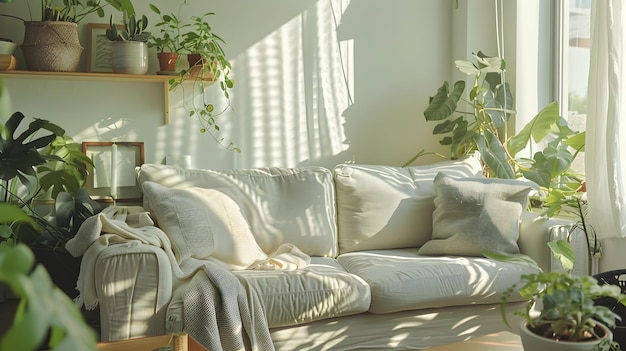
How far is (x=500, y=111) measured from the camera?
3938 mm

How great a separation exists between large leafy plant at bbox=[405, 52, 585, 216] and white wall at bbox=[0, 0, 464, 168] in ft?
0.86

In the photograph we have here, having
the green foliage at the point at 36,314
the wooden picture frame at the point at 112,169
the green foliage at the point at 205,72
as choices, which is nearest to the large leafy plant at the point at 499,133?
the green foliage at the point at 205,72

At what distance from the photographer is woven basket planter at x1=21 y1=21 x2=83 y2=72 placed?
10.6ft

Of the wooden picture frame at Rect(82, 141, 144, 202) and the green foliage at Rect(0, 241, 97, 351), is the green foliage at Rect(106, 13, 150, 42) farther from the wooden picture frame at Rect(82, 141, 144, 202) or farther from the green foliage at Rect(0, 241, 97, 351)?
the green foliage at Rect(0, 241, 97, 351)

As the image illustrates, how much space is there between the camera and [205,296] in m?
2.42

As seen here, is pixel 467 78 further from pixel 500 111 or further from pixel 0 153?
pixel 0 153

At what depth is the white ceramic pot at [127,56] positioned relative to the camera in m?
3.36

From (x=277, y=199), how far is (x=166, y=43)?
41.4 inches

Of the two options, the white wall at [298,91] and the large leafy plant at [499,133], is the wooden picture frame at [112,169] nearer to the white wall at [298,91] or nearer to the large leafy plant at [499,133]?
the white wall at [298,91]

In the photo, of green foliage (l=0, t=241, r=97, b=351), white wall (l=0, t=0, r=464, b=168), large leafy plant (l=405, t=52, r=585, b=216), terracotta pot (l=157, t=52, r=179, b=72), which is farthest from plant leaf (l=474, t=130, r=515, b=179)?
green foliage (l=0, t=241, r=97, b=351)

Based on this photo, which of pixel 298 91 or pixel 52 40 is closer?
pixel 52 40

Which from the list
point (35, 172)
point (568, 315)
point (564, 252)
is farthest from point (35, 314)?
point (35, 172)

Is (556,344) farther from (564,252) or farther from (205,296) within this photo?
(564,252)

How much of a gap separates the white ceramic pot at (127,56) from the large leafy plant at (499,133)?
1693 millimetres
